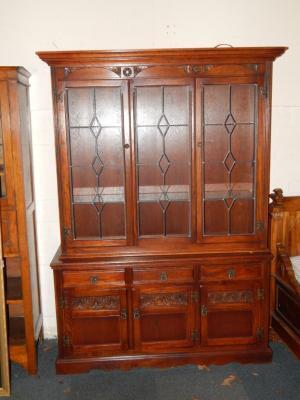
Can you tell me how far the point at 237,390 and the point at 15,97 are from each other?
2313 mm

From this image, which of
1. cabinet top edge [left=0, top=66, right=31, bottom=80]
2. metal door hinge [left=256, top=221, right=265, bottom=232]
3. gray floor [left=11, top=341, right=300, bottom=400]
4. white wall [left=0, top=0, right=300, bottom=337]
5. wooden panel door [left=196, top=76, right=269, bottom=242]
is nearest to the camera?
cabinet top edge [left=0, top=66, right=31, bottom=80]

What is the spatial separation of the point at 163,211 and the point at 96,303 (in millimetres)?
777

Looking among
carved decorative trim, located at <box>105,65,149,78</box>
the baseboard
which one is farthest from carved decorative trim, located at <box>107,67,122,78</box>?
the baseboard

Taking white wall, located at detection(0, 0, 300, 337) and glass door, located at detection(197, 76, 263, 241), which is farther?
white wall, located at detection(0, 0, 300, 337)

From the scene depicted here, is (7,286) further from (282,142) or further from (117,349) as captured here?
(282,142)

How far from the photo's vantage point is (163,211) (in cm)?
279

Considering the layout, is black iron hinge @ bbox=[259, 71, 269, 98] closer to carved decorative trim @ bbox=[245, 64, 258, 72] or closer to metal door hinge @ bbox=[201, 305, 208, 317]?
carved decorative trim @ bbox=[245, 64, 258, 72]

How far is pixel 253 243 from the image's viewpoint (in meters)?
2.79

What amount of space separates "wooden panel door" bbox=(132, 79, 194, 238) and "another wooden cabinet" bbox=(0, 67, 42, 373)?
2.43ft

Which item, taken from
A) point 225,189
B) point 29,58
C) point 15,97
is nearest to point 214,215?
point 225,189

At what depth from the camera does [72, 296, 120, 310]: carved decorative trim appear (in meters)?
2.75

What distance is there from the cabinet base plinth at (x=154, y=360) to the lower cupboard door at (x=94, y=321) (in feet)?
0.21

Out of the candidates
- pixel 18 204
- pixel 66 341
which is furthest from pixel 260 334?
pixel 18 204

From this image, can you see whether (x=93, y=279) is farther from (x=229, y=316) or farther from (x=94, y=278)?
(x=229, y=316)
